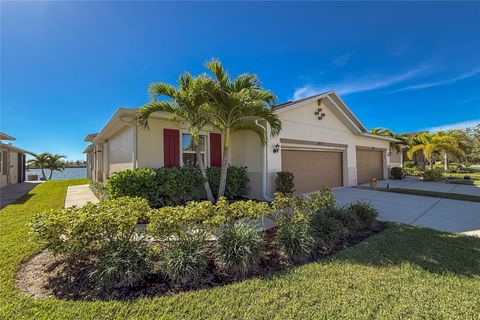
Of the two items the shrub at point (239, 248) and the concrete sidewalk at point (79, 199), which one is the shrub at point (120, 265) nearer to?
the shrub at point (239, 248)

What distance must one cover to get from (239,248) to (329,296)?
1446mm

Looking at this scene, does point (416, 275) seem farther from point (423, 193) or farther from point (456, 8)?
point (456, 8)

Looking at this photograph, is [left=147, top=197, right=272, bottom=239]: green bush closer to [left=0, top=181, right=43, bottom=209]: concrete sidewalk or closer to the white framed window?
the white framed window

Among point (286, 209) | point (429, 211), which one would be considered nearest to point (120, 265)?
point (286, 209)

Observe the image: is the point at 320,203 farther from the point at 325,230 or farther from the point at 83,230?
the point at 83,230

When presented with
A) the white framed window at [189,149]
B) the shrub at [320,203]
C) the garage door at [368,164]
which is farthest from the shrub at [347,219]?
the garage door at [368,164]

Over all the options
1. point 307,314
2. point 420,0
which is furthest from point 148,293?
point 420,0

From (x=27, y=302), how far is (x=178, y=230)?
203 cm

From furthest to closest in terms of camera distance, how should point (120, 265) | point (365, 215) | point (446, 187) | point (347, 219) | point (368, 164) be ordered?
1. point (368, 164)
2. point (446, 187)
3. point (365, 215)
4. point (347, 219)
5. point (120, 265)

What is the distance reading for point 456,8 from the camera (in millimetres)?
8750

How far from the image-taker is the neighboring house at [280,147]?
852cm

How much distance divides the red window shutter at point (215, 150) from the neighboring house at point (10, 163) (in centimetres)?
1316

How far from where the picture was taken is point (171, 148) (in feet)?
28.7

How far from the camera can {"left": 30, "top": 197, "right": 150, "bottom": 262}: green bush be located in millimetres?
3197
